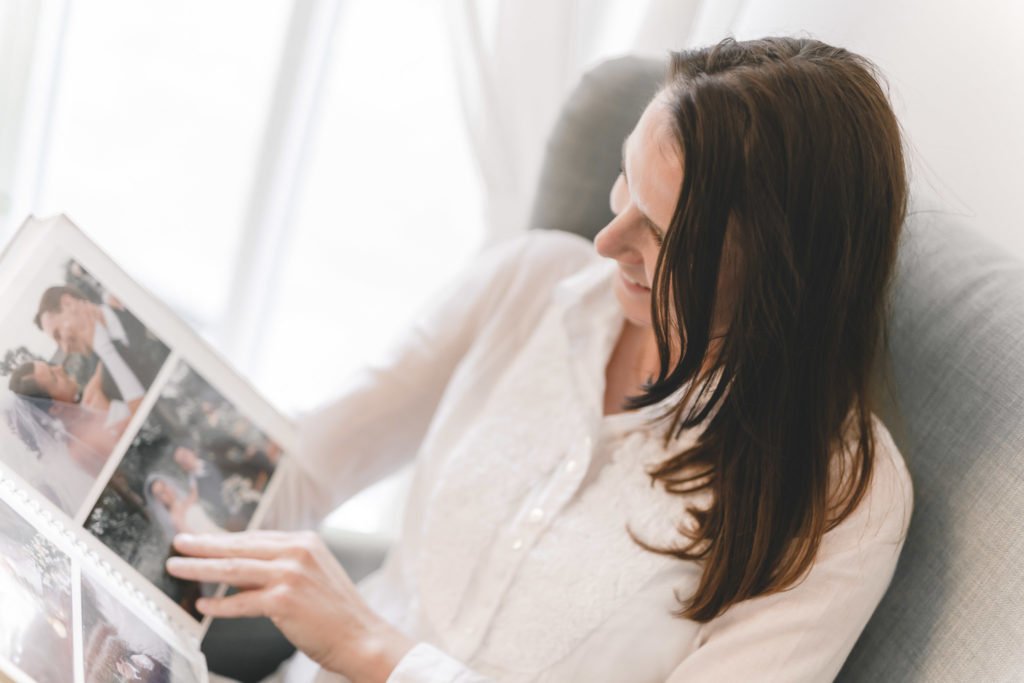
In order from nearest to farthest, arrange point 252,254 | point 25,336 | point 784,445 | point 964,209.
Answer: point 25,336 < point 784,445 < point 964,209 < point 252,254

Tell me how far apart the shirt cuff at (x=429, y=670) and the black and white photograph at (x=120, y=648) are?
6.8 inches

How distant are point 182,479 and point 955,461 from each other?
699 millimetres

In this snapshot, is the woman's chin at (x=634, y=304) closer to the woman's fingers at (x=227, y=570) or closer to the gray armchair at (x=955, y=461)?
the gray armchair at (x=955, y=461)

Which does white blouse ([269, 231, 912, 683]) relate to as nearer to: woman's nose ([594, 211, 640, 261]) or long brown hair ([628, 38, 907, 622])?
long brown hair ([628, 38, 907, 622])

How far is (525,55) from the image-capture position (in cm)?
152

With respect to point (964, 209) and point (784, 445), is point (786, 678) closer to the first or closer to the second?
point (784, 445)

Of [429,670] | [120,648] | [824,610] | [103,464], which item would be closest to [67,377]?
[103,464]

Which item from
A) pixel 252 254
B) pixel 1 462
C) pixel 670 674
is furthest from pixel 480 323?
pixel 252 254

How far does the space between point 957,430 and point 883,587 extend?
0.15m

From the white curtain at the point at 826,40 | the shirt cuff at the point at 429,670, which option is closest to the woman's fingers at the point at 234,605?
the shirt cuff at the point at 429,670

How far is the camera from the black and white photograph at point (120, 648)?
66 centimetres

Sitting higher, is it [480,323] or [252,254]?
[480,323]

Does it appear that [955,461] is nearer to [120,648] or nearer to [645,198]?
[645,198]

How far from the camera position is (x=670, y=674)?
35.1 inches
